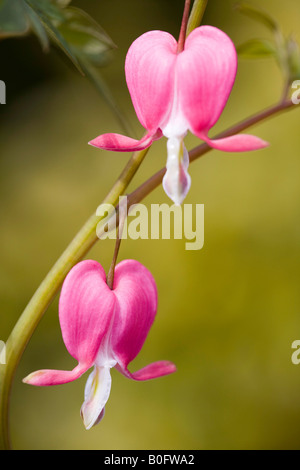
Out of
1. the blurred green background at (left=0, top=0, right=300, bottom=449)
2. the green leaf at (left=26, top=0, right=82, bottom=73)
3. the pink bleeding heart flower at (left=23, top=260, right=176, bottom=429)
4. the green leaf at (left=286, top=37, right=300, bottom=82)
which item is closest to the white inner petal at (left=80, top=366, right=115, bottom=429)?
the pink bleeding heart flower at (left=23, top=260, right=176, bottom=429)

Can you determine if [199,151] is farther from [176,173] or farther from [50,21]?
[50,21]

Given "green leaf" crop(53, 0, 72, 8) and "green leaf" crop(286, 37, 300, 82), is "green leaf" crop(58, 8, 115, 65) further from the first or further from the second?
"green leaf" crop(286, 37, 300, 82)

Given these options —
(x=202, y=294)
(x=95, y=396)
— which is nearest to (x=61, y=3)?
(x=95, y=396)

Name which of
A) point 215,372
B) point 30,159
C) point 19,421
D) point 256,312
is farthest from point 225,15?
point 19,421

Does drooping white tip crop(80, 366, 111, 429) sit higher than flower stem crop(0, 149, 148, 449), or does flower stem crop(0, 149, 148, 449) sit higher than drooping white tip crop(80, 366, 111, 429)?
flower stem crop(0, 149, 148, 449)

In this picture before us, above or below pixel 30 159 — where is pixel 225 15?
above
